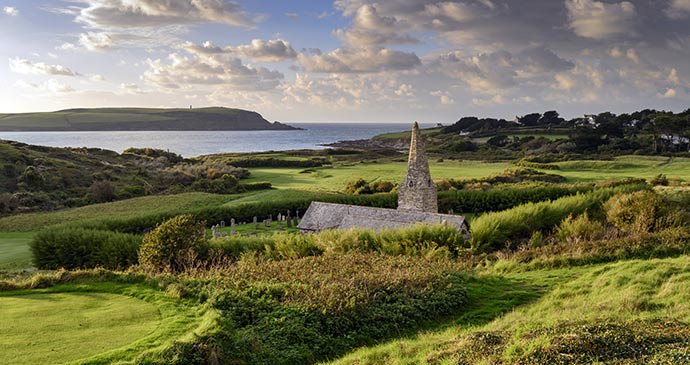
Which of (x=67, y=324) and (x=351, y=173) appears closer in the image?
(x=67, y=324)

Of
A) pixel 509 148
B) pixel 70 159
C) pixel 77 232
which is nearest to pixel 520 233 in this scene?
pixel 77 232

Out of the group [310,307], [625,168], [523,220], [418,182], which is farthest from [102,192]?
[625,168]

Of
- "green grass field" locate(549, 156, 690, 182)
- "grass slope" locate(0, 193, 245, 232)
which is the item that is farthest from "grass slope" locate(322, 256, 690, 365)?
"green grass field" locate(549, 156, 690, 182)

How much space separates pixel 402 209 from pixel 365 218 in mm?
2972

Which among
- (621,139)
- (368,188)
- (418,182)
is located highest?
(621,139)

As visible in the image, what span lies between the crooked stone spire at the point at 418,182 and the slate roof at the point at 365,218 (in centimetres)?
165

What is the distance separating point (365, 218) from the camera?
26719mm

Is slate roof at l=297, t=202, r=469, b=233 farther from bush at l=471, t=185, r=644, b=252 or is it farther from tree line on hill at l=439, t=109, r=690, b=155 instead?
tree line on hill at l=439, t=109, r=690, b=155

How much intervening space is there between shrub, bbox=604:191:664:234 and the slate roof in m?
6.91

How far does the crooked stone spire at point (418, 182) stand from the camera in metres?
27.5

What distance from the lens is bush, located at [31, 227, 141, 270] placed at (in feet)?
66.7

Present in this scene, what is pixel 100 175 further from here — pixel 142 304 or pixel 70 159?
pixel 142 304

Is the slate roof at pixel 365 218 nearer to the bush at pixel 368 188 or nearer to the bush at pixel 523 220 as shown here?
the bush at pixel 523 220

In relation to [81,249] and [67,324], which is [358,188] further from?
[67,324]
